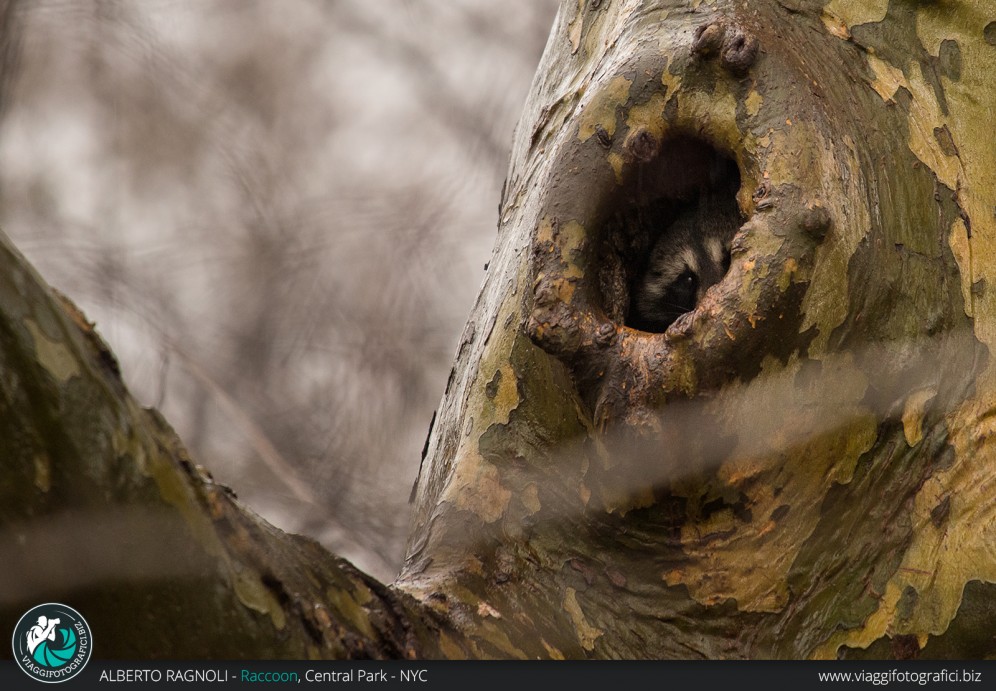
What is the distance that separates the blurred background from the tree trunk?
254 cm

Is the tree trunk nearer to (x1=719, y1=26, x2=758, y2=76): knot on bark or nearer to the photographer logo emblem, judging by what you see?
(x1=719, y1=26, x2=758, y2=76): knot on bark

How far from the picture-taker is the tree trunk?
1.72 meters

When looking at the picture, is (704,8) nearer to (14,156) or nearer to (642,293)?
(642,293)

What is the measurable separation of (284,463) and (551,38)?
2.54 metres

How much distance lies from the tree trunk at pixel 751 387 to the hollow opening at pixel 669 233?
Result: 0.01 m

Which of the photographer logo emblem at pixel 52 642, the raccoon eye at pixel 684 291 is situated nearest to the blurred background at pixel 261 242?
the raccoon eye at pixel 684 291

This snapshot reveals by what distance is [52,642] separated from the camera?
117 cm

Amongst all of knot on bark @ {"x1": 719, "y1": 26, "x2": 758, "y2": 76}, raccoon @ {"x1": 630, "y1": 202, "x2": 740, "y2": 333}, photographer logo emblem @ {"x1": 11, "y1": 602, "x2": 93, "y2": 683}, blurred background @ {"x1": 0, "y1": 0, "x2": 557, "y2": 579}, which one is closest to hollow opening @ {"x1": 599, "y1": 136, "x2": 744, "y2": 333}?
raccoon @ {"x1": 630, "y1": 202, "x2": 740, "y2": 333}

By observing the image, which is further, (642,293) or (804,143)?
(642,293)

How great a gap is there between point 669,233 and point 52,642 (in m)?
1.54

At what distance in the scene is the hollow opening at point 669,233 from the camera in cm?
202

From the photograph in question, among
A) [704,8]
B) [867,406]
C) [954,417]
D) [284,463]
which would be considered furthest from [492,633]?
[284,463]

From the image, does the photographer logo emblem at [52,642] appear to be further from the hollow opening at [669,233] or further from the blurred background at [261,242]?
the blurred background at [261,242]

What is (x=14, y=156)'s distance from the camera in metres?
4.51
